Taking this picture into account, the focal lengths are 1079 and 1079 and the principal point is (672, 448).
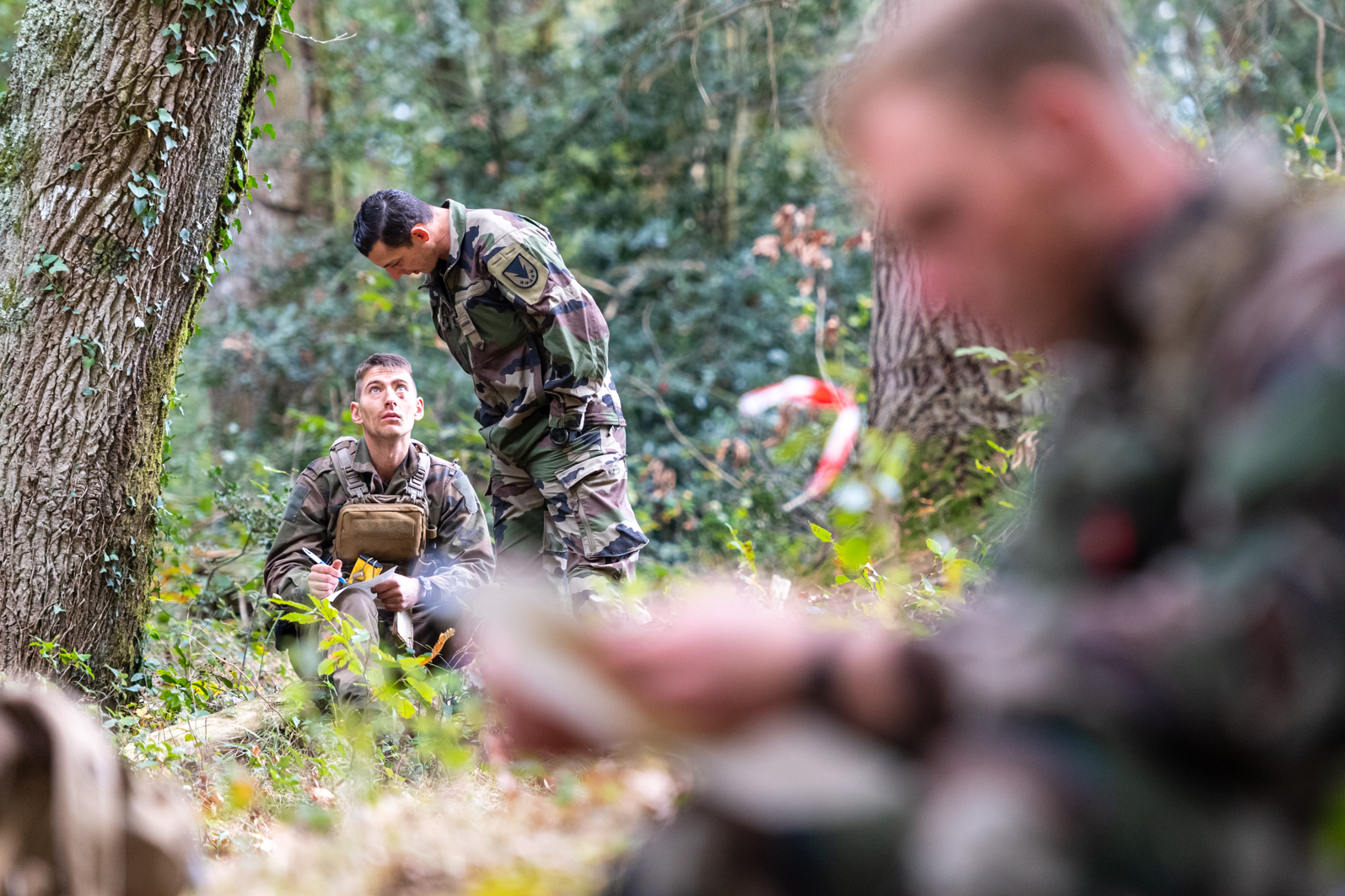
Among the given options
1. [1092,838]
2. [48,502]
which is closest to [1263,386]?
[1092,838]

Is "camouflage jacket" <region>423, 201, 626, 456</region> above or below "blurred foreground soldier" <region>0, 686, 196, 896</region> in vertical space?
above

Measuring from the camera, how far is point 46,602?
3.82m

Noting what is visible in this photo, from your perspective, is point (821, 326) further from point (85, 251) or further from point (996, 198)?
point (996, 198)

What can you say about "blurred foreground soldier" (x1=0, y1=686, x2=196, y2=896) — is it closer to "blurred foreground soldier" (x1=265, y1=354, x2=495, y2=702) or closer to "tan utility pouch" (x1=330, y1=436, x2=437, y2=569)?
"blurred foreground soldier" (x1=265, y1=354, x2=495, y2=702)

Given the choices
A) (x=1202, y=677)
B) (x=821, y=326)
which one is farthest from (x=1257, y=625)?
(x=821, y=326)

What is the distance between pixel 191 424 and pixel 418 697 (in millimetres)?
9565

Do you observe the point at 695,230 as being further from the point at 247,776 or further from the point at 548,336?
the point at 247,776

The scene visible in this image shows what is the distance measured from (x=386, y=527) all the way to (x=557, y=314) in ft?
3.96

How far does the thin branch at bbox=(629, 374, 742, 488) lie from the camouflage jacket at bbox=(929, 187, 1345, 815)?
22.6ft

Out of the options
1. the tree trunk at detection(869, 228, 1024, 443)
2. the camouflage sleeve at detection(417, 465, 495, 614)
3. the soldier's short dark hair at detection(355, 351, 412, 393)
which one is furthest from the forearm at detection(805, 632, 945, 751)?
the tree trunk at detection(869, 228, 1024, 443)

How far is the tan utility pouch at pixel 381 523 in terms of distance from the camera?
4.73 metres

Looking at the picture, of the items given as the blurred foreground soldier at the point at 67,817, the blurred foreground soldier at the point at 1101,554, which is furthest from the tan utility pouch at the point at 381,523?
the blurred foreground soldier at the point at 1101,554

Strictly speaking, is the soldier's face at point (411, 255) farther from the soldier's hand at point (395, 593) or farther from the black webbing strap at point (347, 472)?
the soldier's hand at point (395, 593)

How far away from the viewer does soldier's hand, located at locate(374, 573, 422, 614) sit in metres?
4.66
